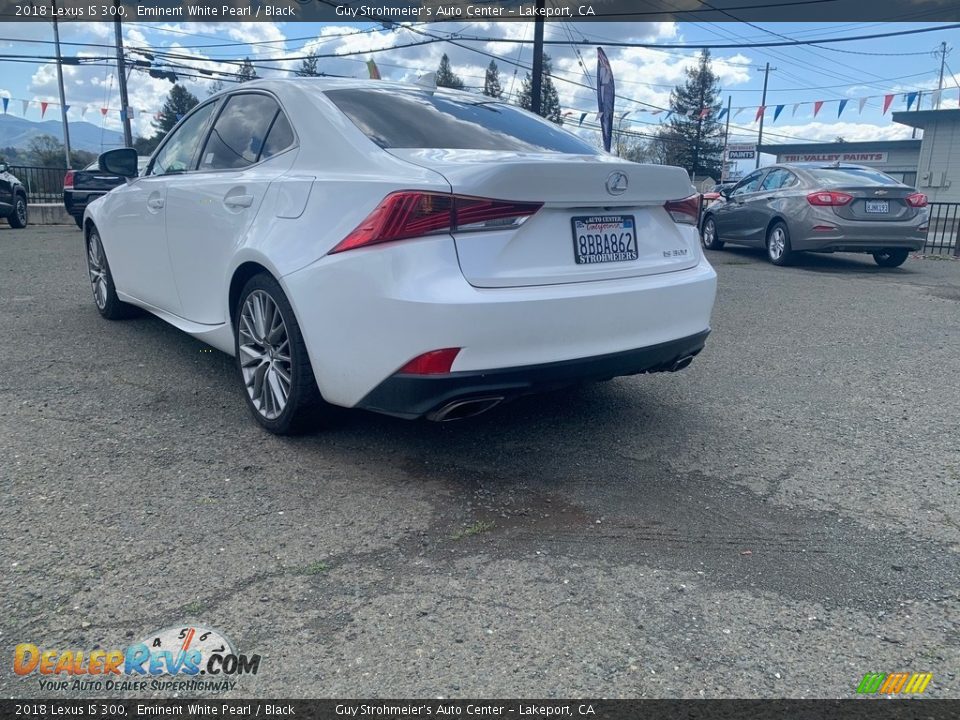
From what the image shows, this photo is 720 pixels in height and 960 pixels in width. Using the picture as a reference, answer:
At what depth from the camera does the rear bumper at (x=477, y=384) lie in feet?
9.46

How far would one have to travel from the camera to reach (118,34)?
94.0 feet

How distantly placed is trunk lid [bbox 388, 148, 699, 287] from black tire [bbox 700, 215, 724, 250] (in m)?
10.2

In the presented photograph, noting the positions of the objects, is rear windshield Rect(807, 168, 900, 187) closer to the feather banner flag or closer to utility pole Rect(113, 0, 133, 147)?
the feather banner flag

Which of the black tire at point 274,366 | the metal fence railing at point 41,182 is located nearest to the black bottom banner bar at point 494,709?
the black tire at point 274,366

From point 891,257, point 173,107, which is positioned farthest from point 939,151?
point 173,107

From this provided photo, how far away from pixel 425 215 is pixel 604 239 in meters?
0.82

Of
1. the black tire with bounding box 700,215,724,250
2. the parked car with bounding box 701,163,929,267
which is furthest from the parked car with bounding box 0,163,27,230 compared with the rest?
Result: the parked car with bounding box 701,163,929,267

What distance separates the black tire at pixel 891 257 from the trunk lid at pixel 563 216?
8627mm

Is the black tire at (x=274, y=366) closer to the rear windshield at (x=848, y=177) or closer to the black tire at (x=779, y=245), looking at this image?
the rear windshield at (x=848, y=177)

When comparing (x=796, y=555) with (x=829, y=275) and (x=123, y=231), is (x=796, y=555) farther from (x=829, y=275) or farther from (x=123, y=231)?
(x=829, y=275)

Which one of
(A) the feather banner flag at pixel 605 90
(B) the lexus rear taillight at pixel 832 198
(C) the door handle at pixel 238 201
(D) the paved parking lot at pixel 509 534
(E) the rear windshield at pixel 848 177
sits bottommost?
(D) the paved parking lot at pixel 509 534

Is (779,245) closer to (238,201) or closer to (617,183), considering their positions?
(617,183)

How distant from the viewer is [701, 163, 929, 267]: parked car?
33.3ft

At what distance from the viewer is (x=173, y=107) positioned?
71.6 meters
